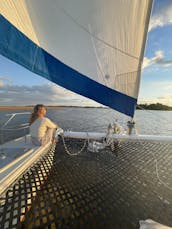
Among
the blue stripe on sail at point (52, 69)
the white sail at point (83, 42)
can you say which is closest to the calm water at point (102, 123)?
the blue stripe on sail at point (52, 69)

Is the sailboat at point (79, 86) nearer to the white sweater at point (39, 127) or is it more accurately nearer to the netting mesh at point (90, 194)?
the netting mesh at point (90, 194)

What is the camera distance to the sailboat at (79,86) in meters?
1.21

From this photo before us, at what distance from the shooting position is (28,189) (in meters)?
1.25

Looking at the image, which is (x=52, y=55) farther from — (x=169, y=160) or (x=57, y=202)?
(x=169, y=160)

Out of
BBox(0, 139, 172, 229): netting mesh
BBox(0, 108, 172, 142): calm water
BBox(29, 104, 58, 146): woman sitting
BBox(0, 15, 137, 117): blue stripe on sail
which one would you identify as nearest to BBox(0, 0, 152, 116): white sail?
BBox(0, 15, 137, 117): blue stripe on sail

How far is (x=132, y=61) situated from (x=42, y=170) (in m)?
2.28

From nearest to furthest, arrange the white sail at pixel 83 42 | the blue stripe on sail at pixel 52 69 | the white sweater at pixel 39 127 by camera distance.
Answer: the blue stripe on sail at pixel 52 69, the white sail at pixel 83 42, the white sweater at pixel 39 127

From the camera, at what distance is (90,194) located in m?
1.52

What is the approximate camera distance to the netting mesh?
1138 mm

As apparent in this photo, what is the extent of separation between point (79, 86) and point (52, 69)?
0.53 m

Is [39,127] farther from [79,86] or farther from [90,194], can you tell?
[90,194]

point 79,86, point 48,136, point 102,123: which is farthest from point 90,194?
point 102,123

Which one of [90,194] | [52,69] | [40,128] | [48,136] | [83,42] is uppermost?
[83,42]

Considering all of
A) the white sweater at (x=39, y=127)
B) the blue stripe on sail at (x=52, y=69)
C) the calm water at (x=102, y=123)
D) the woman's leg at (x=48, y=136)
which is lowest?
the calm water at (x=102, y=123)
